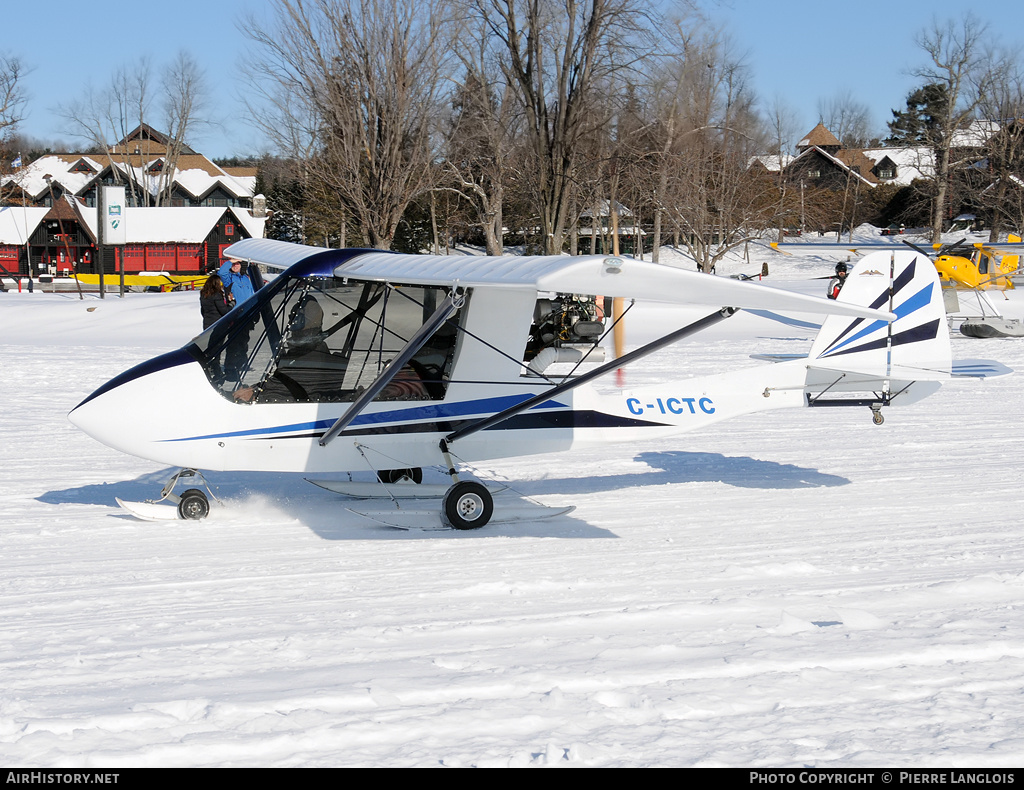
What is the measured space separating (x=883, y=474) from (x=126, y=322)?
19.1 metres

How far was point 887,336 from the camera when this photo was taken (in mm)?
8227

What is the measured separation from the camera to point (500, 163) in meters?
35.6

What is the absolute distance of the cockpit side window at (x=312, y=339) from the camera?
22.2 feet

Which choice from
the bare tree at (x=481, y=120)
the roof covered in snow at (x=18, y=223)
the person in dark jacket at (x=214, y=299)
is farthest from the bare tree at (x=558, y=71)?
the roof covered in snow at (x=18, y=223)

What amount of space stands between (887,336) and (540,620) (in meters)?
4.87

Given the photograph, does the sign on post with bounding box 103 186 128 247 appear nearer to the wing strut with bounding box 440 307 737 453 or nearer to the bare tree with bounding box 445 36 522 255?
the bare tree with bounding box 445 36 522 255

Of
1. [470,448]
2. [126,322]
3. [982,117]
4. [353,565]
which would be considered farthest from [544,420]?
[982,117]

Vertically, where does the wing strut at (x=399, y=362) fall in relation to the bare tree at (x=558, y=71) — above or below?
below

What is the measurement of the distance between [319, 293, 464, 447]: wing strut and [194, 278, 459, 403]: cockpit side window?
187 millimetres

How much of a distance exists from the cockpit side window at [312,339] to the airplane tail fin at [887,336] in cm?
365

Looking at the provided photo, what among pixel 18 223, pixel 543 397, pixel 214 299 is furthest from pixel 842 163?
pixel 543 397

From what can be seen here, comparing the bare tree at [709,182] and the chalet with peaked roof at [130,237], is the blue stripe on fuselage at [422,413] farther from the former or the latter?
the chalet with peaked roof at [130,237]

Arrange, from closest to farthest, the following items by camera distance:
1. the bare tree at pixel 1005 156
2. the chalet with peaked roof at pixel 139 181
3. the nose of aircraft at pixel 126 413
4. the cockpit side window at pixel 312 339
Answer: the nose of aircraft at pixel 126 413
the cockpit side window at pixel 312 339
the bare tree at pixel 1005 156
the chalet with peaked roof at pixel 139 181

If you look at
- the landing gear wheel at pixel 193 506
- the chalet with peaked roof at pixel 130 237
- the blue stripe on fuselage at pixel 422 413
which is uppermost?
the chalet with peaked roof at pixel 130 237
